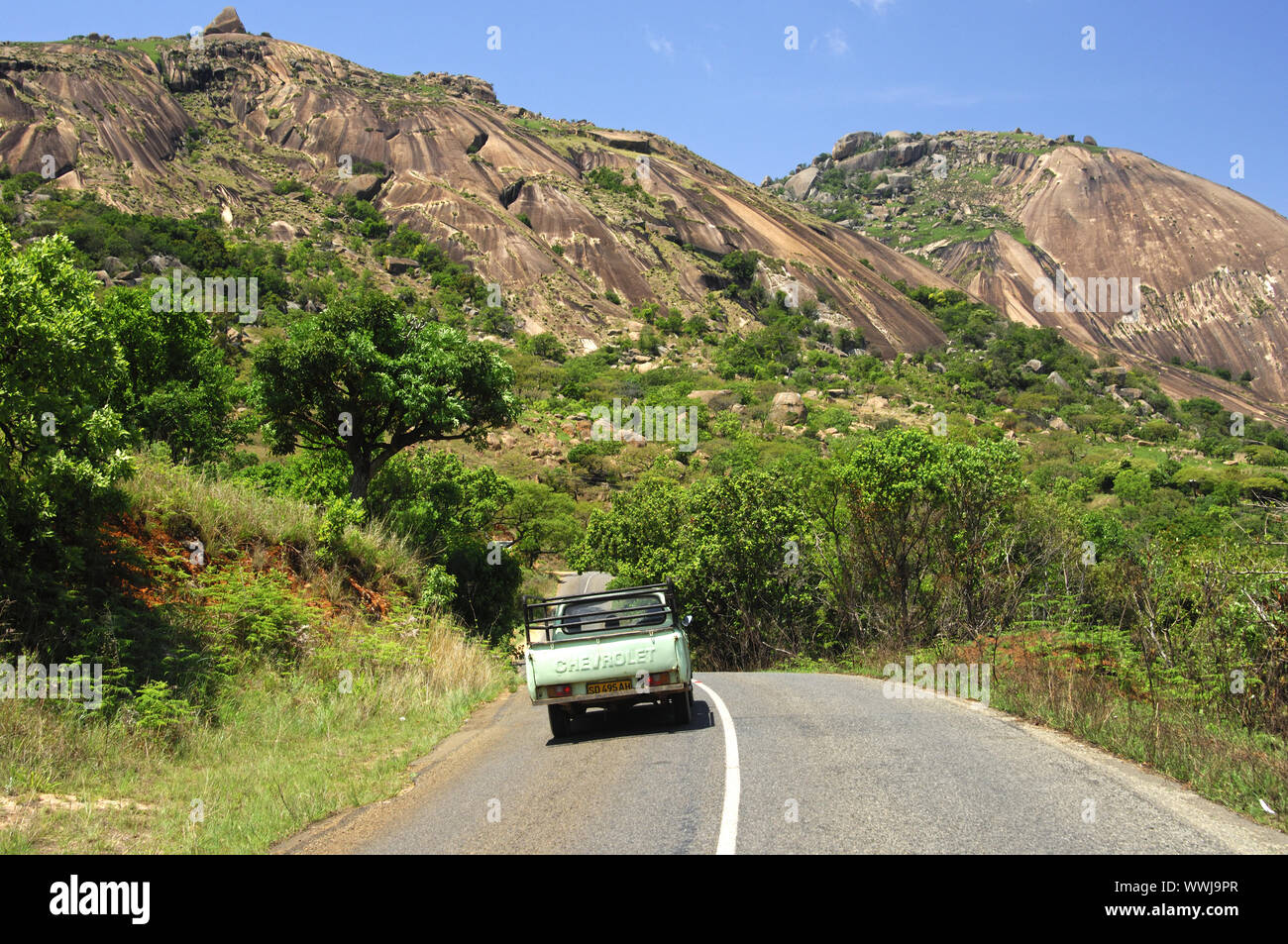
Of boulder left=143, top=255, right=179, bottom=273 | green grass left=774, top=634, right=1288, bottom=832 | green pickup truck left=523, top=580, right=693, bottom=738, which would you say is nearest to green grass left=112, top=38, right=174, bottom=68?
boulder left=143, top=255, right=179, bottom=273

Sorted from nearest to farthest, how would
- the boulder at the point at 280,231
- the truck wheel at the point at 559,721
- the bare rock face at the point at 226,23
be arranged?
the truck wheel at the point at 559,721, the boulder at the point at 280,231, the bare rock face at the point at 226,23

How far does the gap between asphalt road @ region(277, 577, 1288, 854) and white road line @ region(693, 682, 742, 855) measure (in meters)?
0.02

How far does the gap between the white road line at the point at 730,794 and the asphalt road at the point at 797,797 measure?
20 mm

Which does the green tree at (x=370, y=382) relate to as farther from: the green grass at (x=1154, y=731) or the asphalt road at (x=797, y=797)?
the green grass at (x=1154, y=731)

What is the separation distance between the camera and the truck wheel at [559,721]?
33.3 ft

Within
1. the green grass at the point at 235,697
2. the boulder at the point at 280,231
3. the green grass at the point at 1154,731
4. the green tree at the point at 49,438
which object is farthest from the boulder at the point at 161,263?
the green grass at the point at 1154,731

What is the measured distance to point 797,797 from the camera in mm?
6547

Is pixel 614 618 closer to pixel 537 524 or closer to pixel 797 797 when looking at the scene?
pixel 797 797

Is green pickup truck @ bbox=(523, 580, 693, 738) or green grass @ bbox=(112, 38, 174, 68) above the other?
green grass @ bbox=(112, 38, 174, 68)

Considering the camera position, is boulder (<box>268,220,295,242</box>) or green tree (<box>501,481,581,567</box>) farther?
boulder (<box>268,220,295,242</box>)

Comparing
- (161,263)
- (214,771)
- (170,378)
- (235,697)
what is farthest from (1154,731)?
(161,263)

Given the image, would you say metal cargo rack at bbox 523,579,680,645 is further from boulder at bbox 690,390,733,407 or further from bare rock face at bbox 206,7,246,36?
bare rock face at bbox 206,7,246,36

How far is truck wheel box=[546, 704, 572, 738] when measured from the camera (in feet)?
33.3

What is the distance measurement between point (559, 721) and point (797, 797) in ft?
13.9
